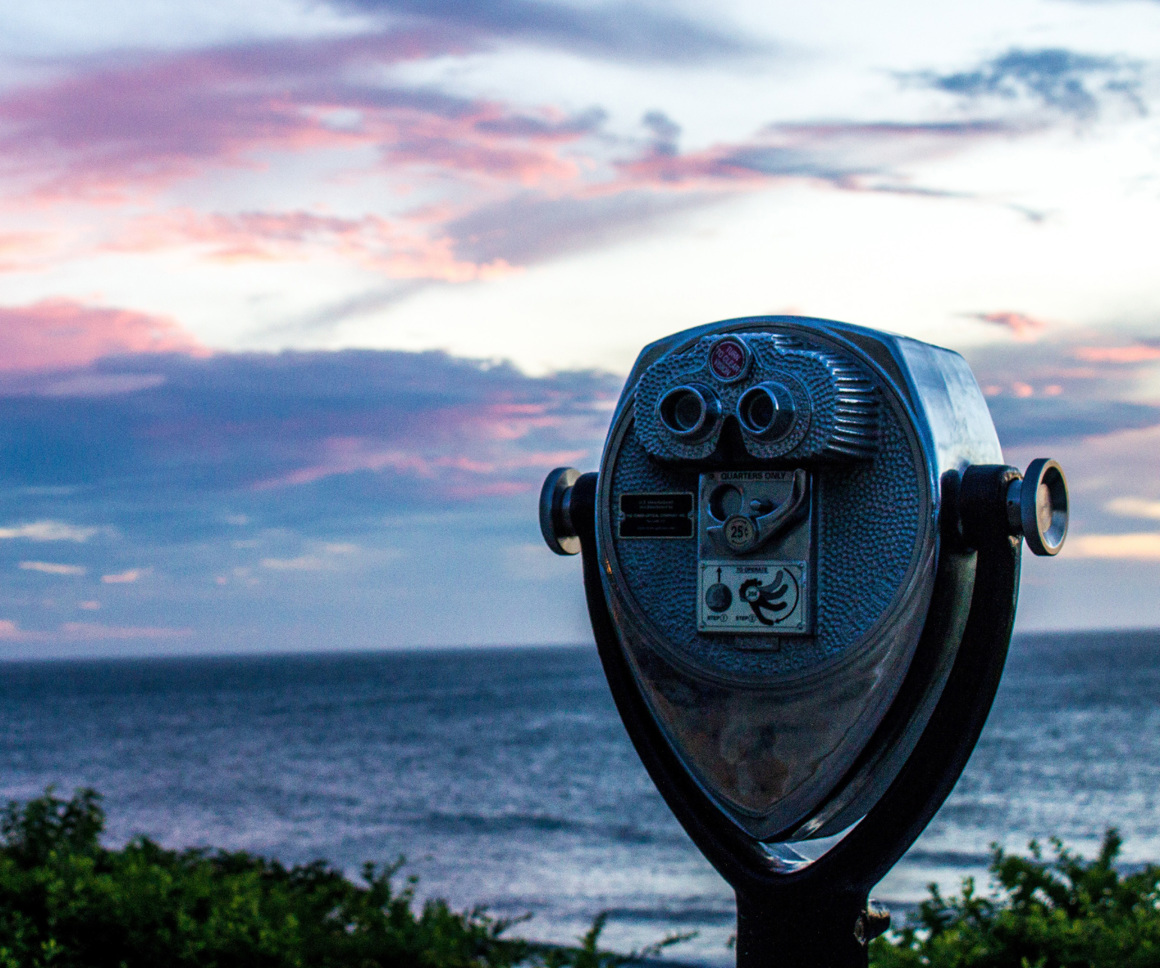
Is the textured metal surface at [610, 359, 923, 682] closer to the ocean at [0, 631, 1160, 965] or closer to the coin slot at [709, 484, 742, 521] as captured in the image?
the coin slot at [709, 484, 742, 521]

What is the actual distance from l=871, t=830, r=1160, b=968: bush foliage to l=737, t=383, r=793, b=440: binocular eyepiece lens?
68.3 inches

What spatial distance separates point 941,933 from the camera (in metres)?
3.84

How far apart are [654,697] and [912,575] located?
0.55 metres

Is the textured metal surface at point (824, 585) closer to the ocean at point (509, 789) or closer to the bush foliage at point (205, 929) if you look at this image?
the bush foliage at point (205, 929)

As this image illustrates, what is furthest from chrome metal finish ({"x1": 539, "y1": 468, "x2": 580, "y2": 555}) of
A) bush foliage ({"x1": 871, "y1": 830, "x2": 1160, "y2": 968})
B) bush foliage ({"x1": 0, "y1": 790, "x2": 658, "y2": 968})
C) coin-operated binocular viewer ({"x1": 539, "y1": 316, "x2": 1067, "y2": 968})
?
bush foliage ({"x1": 0, "y1": 790, "x2": 658, "y2": 968})

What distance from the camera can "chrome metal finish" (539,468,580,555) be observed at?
9.11ft

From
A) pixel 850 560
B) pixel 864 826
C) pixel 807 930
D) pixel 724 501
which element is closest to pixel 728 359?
pixel 724 501

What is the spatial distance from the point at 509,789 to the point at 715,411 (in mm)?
33430

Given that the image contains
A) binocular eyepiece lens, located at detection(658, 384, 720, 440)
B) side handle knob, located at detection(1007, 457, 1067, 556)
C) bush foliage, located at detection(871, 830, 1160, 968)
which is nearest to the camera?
side handle knob, located at detection(1007, 457, 1067, 556)

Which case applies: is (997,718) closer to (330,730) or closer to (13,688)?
(330,730)

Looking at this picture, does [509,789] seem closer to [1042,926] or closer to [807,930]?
[1042,926]

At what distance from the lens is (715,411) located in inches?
96.7

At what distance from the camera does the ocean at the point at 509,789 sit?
20.5 metres

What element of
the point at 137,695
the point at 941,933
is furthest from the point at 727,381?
the point at 137,695
